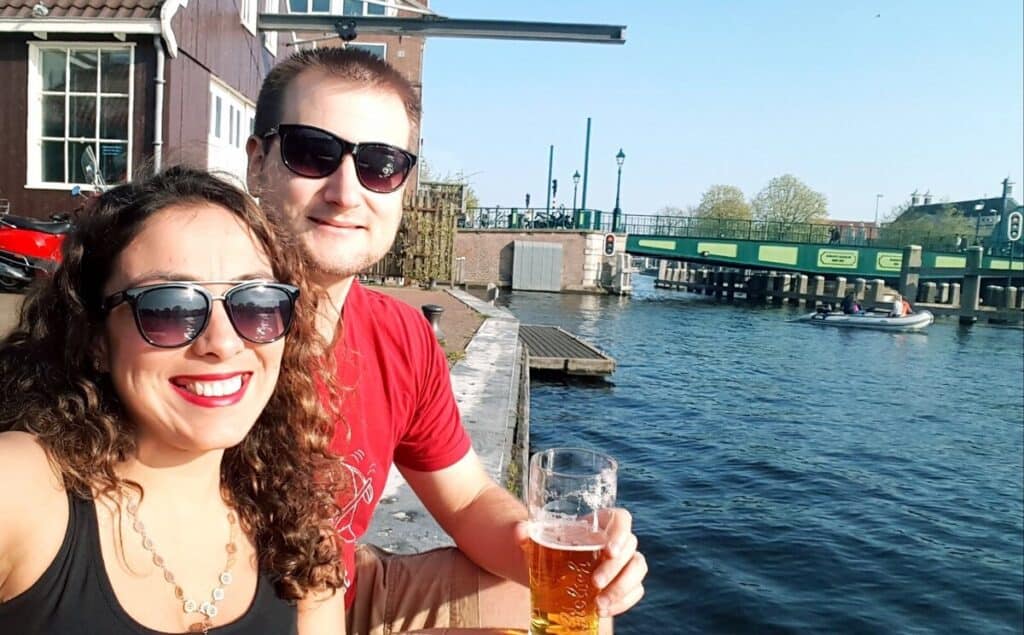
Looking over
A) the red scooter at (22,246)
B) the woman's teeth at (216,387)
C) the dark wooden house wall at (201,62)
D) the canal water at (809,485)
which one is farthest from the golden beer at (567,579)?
the red scooter at (22,246)

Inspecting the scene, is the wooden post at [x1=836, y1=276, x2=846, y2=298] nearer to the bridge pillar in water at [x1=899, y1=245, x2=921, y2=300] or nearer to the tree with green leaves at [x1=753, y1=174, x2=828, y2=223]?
the bridge pillar in water at [x1=899, y1=245, x2=921, y2=300]

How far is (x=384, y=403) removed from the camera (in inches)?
84.4

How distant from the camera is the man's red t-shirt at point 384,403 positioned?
2055 millimetres

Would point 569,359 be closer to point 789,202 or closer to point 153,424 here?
point 153,424

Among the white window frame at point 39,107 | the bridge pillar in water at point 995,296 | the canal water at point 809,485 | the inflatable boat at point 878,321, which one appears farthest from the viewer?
the bridge pillar in water at point 995,296

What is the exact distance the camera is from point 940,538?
26.3 ft

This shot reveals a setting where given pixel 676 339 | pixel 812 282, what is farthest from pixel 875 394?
pixel 812 282

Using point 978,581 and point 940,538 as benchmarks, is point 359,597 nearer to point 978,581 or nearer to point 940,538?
point 978,581

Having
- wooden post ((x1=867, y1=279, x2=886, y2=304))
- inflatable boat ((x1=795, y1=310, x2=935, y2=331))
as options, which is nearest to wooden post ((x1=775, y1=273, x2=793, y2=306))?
wooden post ((x1=867, y1=279, x2=886, y2=304))

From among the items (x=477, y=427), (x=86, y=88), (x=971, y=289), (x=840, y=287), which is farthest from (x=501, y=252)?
(x=477, y=427)

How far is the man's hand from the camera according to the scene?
162cm

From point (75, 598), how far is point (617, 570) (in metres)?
0.97

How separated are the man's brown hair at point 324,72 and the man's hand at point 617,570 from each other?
4.14 ft

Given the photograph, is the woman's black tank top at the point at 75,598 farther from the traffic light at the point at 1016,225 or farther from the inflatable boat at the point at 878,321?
the traffic light at the point at 1016,225
